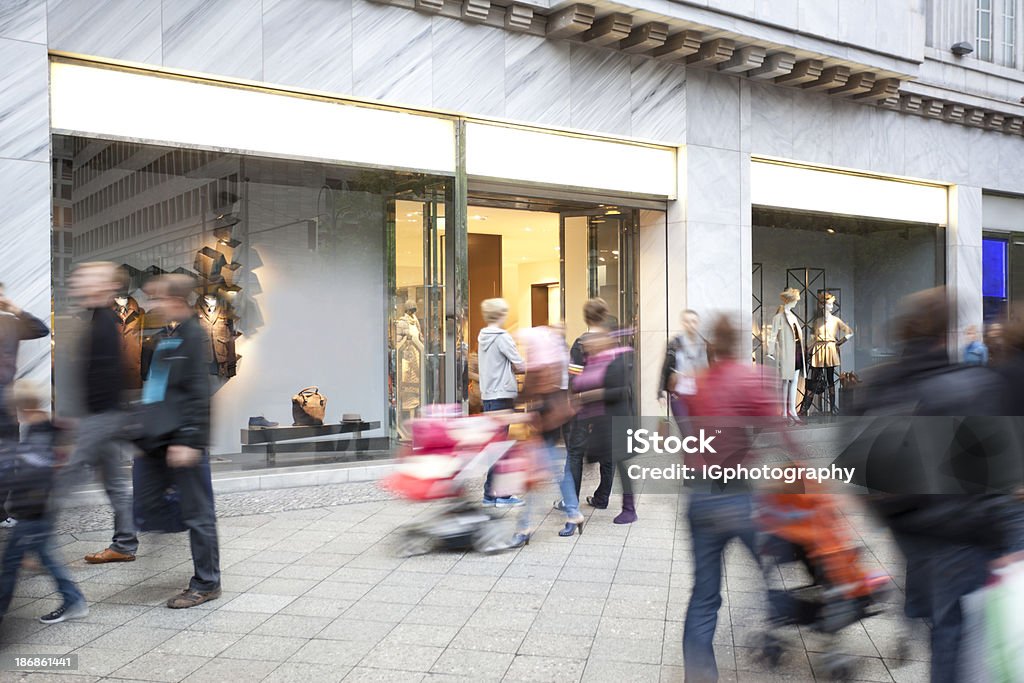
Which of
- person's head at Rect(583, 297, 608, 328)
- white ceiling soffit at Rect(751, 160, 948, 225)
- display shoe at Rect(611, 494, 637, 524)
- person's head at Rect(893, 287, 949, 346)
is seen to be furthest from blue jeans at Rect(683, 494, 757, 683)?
white ceiling soffit at Rect(751, 160, 948, 225)

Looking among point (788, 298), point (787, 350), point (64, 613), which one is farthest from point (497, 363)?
point (788, 298)

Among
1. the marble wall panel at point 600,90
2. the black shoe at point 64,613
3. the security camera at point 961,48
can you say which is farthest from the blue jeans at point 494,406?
the security camera at point 961,48

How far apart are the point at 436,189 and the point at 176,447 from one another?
5870 mm

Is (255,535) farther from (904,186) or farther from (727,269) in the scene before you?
(904,186)

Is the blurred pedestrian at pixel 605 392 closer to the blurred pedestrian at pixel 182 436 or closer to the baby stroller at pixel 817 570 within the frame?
the baby stroller at pixel 817 570

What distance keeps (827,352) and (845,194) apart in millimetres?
2562

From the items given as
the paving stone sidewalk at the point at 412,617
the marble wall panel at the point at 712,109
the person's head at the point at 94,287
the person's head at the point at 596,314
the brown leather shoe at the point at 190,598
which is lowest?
the paving stone sidewalk at the point at 412,617

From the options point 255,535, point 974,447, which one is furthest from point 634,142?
point 974,447

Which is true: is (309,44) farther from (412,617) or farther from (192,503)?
(412,617)

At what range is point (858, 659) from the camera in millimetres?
4496

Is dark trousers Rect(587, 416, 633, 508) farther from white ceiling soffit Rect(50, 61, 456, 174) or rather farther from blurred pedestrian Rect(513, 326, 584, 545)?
white ceiling soffit Rect(50, 61, 456, 174)

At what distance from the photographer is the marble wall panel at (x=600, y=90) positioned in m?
10.9

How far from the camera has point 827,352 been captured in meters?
14.0

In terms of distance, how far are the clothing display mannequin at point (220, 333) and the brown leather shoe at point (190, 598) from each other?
489 centimetres
